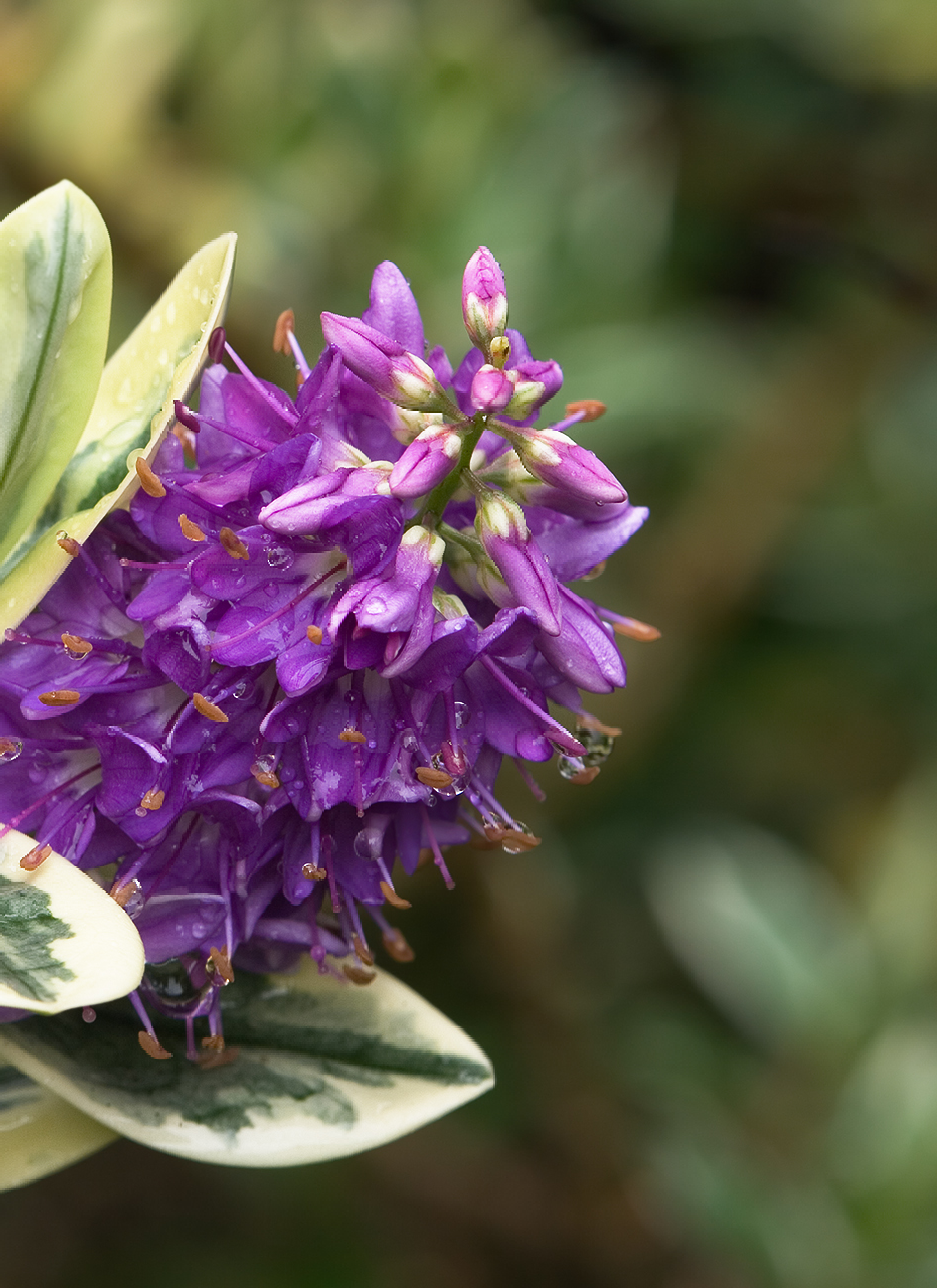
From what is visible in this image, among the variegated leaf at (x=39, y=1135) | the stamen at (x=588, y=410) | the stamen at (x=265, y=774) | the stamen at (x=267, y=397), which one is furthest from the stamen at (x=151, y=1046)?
the stamen at (x=588, y=410)

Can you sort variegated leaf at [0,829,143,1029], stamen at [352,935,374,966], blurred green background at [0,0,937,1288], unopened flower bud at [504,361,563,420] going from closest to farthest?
variegated leaf at [0,829,143,1029]
unopened flower bud at [504,361,563,420]
stamen at [352,935,374,966]
blurred green background at [0,0,937,1288]

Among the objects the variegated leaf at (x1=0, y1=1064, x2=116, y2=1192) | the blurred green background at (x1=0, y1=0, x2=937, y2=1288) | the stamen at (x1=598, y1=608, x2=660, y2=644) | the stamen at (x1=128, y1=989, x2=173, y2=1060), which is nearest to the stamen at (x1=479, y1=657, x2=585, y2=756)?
the stamen at (x1=598, y1=608, x2=660, y2=644)

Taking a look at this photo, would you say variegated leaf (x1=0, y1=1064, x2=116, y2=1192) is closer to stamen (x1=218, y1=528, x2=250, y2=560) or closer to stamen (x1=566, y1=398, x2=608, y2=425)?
stamen (x1=218, y1=528, x2=250, y2=560)

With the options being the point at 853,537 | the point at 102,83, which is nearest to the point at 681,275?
the point at 853,537

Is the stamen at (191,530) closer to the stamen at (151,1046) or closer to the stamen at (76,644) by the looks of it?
the stamen at (76,644)

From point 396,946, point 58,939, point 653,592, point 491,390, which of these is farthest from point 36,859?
point 653,592

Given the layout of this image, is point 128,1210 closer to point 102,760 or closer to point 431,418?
point 102,760
